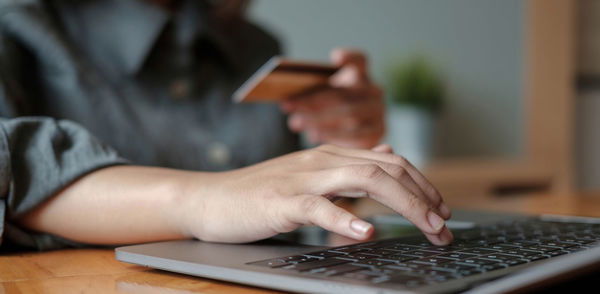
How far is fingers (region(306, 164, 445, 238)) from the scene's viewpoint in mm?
500

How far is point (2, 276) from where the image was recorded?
1.61 ft

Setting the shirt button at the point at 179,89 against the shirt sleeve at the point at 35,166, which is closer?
the shirt sleeve at the point at 35,166

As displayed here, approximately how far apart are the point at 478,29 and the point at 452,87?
11.3 inches

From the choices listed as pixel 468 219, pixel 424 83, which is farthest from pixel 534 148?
pixel 468 219

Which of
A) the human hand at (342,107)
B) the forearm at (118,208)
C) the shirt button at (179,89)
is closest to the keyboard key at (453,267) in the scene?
the forearm at (118,208)

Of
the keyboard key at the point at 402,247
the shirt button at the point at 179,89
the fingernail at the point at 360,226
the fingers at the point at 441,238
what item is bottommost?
the keyboard key at the point at 402,247

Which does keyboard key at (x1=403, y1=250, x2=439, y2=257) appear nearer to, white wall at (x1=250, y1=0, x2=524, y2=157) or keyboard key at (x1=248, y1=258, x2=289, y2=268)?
keyboard key at (x1=248, y1=258, x2=289, y2=268)

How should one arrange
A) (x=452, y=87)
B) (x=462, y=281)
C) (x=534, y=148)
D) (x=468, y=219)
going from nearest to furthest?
(x=462, y=281) < (x=468, y=219) < (x=452, y=87) < (x=534, y=148)

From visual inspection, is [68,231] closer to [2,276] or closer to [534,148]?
[2,276]

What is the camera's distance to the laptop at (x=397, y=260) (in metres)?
→ 0.36

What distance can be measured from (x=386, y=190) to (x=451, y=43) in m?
2.35

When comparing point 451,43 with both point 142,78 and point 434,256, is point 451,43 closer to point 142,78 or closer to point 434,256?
point 142,78

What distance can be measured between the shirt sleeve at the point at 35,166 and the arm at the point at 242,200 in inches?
0.5

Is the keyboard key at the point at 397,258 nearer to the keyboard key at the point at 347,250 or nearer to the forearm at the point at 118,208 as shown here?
the keyboard key at the point at 347,250
